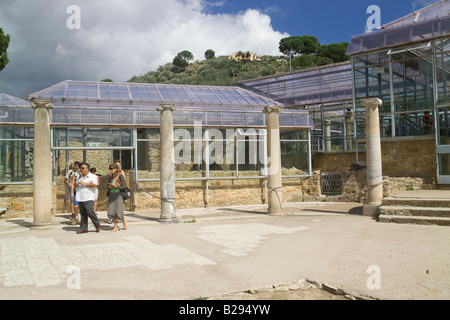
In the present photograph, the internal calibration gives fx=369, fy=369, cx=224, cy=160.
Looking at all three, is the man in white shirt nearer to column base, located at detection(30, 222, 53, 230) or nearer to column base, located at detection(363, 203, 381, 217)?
column base, located at detection(30, 222, 53, 230)

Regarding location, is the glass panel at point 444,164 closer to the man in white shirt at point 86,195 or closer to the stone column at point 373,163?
the stone column at point 373,163

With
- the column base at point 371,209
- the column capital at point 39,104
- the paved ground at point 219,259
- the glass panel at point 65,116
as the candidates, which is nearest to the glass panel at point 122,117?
the glass panel at point 65,116

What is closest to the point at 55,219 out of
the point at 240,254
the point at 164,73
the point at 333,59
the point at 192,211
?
the point at 192,211

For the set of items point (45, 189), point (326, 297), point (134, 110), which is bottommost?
point (326, 297)

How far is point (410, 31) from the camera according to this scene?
650 inches

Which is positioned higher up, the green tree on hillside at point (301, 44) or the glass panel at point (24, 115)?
the green tree on hillside at point (301, 44)

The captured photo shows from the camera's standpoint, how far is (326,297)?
4.54 meters

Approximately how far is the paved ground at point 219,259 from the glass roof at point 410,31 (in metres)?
10.3

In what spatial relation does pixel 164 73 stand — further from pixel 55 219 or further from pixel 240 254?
pixel 240 254

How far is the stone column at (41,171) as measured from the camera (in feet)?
32.6

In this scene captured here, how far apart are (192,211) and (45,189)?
5371mm

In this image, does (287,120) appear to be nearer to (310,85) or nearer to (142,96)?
(142,96)

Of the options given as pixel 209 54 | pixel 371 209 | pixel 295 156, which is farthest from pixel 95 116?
pixel 209 54

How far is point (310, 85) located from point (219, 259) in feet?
71.2
